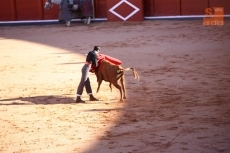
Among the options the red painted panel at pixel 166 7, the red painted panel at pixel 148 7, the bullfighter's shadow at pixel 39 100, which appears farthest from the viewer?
the red painted panel at pixel 148 7

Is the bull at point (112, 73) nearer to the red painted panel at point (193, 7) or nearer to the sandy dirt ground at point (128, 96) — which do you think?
the sandy dirt ground at point (128, 96)

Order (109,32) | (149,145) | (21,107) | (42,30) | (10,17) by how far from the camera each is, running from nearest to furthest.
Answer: (149,145) → (21,107) → (109,32) → (42,30) → (10,17)

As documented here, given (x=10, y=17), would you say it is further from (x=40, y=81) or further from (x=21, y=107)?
(x=21, y=107)

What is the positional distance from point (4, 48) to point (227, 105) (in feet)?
30.7

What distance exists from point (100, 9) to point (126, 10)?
1186 mm

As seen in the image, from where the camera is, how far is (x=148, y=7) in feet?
73.5

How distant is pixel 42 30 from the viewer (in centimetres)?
2159

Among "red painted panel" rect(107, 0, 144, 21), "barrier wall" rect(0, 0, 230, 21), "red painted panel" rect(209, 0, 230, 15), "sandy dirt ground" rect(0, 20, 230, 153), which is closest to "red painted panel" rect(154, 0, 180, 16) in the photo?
"barrier wall" rect(0, 0, 230, 21)

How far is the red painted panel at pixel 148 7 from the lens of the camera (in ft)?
73.3

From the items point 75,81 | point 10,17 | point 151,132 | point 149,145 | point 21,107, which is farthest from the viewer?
point 10,17

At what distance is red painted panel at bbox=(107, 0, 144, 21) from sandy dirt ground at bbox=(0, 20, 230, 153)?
2804mm

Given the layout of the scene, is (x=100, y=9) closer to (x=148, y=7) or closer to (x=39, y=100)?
(x=148, y=7)

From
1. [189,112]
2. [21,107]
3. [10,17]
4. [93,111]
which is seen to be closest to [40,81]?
[21,107]

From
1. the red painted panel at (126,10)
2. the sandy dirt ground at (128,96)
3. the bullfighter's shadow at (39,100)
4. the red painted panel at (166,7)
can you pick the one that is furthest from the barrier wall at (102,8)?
the bullfighter's shadow at (39,100)
